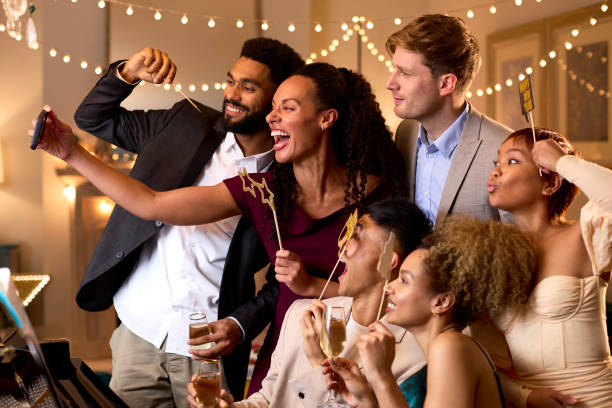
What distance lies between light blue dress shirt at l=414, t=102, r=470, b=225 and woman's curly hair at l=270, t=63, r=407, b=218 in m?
0.06

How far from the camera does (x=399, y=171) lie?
237cm

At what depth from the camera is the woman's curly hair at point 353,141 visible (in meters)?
2.35

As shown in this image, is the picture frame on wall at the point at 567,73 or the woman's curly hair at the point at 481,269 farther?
the picture frame on wall at the point at 567,73

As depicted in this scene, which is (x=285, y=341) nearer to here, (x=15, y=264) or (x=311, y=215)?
(x=311, y=215)

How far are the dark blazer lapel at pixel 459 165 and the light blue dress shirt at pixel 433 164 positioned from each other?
4cm

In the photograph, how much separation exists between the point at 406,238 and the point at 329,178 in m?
0.44

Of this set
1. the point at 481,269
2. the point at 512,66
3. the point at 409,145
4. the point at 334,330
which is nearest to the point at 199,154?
→ the point at 409,145

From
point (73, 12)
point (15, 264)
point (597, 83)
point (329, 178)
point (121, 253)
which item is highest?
point (73, 12)

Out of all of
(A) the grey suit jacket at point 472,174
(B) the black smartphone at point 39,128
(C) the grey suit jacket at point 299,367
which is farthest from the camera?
(A) the grey suit jacket at point 472,174

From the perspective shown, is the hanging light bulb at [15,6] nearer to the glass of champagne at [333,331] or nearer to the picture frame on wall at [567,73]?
the glass of champagne at [333,331]

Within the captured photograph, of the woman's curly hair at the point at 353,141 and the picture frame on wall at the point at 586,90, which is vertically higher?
the picture frame on wall at the point at 586,90

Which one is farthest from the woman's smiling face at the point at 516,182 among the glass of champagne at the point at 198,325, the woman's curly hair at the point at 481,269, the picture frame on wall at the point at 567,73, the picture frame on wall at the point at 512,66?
the picture frame on wall at the point at 512,66

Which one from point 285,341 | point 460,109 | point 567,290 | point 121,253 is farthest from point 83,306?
point 567,290

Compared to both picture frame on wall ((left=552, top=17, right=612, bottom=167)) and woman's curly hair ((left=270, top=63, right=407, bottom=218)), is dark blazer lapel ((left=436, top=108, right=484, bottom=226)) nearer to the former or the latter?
woman's curly hair ((left=270, top=63, right=407, bottom=218))
